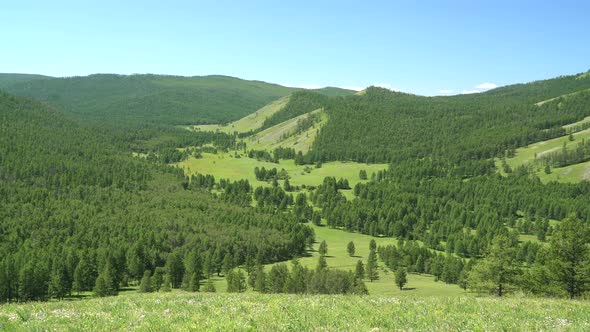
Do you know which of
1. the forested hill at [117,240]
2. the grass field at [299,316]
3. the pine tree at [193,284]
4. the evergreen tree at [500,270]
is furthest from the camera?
the forested hill at [117,240]

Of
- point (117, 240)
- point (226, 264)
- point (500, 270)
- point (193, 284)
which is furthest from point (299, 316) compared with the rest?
point (117, 240)

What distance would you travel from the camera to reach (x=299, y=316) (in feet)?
68.1

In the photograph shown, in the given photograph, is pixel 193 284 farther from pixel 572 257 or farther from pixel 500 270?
pixel 572 257

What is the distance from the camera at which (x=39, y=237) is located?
451 feet

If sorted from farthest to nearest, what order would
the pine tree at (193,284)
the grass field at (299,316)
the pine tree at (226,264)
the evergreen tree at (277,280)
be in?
the pine tree at (226,264) < the pine tree at (193,284) < the evergreen tree at (277,280) < the grass field at (299,316)

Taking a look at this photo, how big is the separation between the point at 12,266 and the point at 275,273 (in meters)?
62.0

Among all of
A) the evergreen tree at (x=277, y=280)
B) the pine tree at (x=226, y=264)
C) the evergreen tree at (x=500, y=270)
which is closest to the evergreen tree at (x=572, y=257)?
the evergreen tree at (x=500, y=270)

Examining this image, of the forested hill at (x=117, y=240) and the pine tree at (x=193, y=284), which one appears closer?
the pine tree at (x=193, y=284)

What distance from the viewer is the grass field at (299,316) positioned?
60.5 ft

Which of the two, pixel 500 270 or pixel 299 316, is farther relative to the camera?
pixel 500 270

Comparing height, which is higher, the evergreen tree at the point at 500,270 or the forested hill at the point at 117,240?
the evergreen tree at the point at 500,270

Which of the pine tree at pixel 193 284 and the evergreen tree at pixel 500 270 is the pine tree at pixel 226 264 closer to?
the pine tree at pixel 193 284

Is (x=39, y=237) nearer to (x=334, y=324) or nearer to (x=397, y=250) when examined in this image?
(x=397, y=250)

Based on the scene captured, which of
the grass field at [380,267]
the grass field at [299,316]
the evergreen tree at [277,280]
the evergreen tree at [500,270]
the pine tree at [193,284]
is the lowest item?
the grass field at [380,267]
